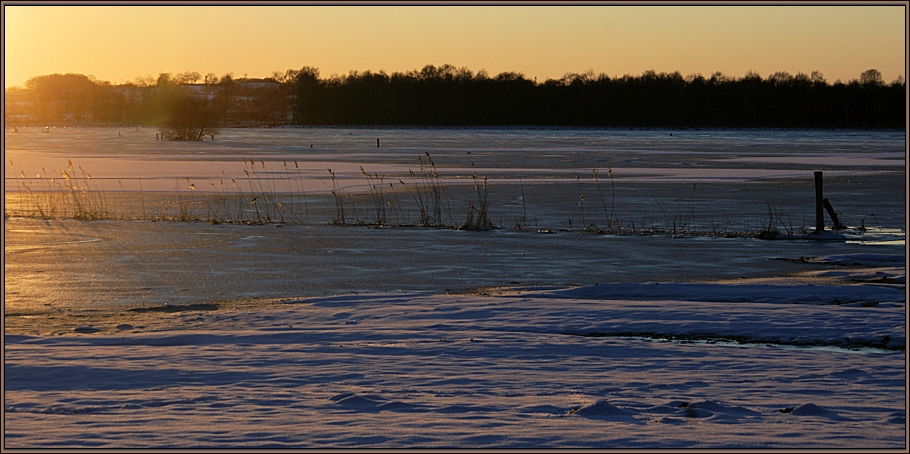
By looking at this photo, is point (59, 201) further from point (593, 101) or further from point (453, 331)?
point (593, 101)

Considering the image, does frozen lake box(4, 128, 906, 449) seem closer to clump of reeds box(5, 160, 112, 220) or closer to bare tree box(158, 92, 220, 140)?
clump of reeds box(5, 160, 112, 220)

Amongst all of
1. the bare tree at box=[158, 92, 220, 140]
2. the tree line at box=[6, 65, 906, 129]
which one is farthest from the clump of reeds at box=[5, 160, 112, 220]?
the tree line at box=[6, 65, 906, 129]

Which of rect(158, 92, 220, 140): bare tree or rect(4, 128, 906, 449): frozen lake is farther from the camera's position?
rect(158, 92, 220, 140): bare tree

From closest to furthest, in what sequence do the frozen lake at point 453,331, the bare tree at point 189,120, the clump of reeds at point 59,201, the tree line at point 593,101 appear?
1. the frozen lake at point 453,331
2. the clump of reeds at point 59,201
3. the bare tree at point 189,120
4. the tree line at point 593,101

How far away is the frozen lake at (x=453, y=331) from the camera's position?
5840 mm

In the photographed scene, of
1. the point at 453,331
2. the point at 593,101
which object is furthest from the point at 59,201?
the point at 593,101

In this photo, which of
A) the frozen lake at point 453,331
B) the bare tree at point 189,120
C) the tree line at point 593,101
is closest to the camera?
the frozen lake at point 453,331

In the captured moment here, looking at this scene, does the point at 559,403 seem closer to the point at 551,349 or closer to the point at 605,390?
the point at 605,390

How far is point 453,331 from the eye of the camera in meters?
8.97

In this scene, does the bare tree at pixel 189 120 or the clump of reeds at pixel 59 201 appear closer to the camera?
the clump of reeds at pixel 59 201

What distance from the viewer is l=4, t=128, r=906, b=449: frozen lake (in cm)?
584

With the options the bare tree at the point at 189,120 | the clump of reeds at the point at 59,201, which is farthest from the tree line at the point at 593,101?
the clump of reeds at the point at 59,201

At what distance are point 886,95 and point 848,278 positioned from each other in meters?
151

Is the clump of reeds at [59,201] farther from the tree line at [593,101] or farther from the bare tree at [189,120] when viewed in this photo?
the tree line at [593,101]
